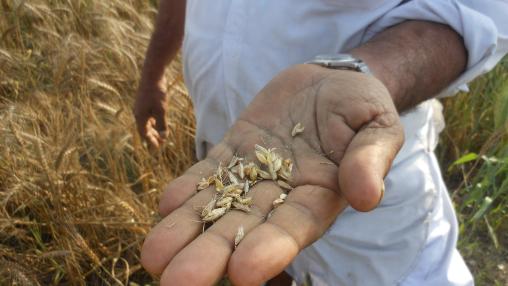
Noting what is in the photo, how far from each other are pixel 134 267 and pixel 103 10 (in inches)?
47.1

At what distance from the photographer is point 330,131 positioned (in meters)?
1.08

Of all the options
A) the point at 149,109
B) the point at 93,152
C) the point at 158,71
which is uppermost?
the point at 158,71

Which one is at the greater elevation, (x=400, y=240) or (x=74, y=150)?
(x=74, y=150)

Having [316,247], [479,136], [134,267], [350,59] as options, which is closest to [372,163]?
[350,59]

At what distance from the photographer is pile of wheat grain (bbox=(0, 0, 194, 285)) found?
1669mm

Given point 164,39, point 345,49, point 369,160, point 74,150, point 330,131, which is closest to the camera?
point 369,160

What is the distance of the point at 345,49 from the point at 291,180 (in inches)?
15.8

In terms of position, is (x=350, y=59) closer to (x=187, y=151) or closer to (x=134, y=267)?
(x=134, y=267)

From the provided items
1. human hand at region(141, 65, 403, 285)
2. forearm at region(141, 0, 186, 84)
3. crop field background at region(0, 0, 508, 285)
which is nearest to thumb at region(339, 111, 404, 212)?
human hand at region(141, 65, 403, 285)

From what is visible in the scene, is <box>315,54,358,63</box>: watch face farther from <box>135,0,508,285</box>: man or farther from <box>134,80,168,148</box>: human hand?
<box>134,80,168,148</box>: human hand

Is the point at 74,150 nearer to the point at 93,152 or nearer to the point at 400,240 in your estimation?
the point at 93,152

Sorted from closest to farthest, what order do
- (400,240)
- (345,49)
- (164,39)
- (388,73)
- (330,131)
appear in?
(330,131) → (388,73) → (345,49) → (400,240) → (164,39)

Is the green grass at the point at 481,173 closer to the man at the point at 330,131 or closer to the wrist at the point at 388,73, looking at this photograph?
the man at the point at 330,131

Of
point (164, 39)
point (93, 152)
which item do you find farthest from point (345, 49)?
point (93, 152)
